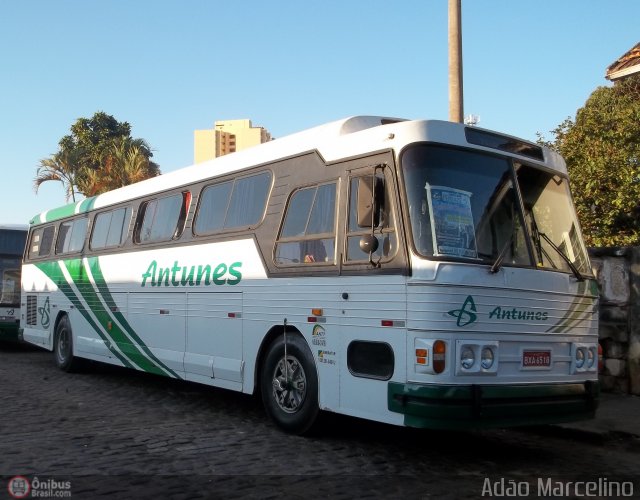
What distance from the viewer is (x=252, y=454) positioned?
6.79 meters

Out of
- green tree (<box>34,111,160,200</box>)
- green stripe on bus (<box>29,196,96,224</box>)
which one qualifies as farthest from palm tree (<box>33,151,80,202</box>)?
green stripe on bus (<box>29,196,96,224</box>)

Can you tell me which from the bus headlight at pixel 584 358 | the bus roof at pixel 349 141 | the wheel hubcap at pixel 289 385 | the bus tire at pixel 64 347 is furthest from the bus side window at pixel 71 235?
the bus headlight at pixel 584 358

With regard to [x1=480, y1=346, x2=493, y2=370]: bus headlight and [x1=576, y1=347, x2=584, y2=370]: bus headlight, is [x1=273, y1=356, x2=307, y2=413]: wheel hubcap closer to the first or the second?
[x1=480, y1=346, x2=493, y2=370]: bus headlight

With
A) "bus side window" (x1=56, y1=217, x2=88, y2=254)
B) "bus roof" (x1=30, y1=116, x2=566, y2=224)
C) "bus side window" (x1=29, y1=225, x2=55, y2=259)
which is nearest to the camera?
"bus roof" (x1=30, y1=116, x2=566, y2=224)

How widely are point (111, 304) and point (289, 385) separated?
17.6 ft

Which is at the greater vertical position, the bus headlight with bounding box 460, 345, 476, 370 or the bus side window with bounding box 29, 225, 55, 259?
the bus side window with bounding box 29, 225, 55, 259

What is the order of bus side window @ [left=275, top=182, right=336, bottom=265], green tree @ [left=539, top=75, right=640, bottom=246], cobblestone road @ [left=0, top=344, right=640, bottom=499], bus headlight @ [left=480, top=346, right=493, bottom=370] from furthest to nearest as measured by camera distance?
green tree @ [left=539, top=75, right=640, bottom=246], bus side window @ [left=275, top=182, right=336, bottom=265], bus headlight @ [left=480, top=346, right=493, bottom=370], cobblestone road @ [left=0, top=344, right=640, bottom=499]

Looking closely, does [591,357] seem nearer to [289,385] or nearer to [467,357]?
[467,357]

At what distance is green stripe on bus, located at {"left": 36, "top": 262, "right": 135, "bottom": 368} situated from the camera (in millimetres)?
11965

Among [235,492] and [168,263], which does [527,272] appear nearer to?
[235,492]

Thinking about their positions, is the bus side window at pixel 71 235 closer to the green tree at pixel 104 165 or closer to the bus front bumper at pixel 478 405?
the bus front bumper at pixel 478 405

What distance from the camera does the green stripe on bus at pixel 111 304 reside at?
1064 cm

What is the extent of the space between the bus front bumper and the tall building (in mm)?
26128

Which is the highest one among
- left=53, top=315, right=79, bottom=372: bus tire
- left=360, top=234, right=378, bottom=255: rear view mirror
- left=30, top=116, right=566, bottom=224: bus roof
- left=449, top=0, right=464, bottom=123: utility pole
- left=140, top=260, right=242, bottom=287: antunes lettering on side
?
left=449, top=0, right=464, bottom=123: utility pole
